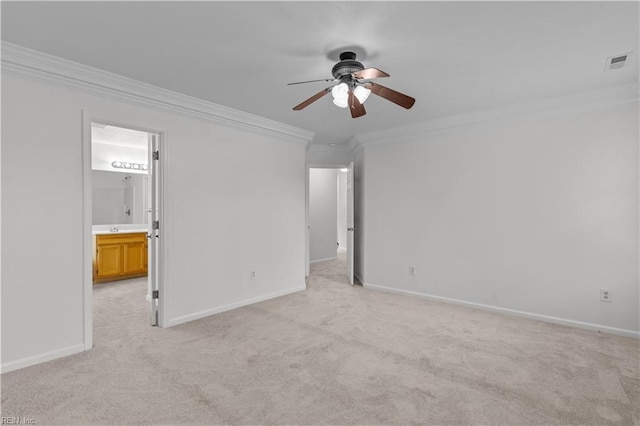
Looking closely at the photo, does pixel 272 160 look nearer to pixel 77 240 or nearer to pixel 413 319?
pixel 77 240

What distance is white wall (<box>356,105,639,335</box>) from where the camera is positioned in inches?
124

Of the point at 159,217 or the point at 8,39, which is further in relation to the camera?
the point at 159,217

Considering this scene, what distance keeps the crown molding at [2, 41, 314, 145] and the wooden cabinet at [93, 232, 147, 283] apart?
115 inches

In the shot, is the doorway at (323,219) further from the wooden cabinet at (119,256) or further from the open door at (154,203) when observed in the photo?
the open door at (154,203)

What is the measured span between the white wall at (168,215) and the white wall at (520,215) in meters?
1.47

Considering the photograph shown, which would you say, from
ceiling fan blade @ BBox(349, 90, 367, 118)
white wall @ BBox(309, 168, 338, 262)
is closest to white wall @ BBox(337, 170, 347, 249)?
white wall @ BBox(309, 168, 338, 262)

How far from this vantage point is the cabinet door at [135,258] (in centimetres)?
534

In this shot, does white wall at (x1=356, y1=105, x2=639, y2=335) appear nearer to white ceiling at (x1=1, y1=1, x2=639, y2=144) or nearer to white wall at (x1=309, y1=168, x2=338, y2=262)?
white ceiling at (x1=1, y1=1, x2=639, y2=144)

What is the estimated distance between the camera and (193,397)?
2092mm

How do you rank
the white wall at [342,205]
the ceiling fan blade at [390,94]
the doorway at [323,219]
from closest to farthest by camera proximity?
the ceiling fan blade at [390,94] < the doorway at [323,219] < the white wall at [342,205]

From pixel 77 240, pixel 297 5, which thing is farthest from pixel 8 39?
pixel 297 5

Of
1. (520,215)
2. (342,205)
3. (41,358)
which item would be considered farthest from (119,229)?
(520,215)

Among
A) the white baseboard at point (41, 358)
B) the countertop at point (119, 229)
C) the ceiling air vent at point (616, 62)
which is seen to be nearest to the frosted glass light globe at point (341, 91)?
the ceiling air vent at point (616, 62)

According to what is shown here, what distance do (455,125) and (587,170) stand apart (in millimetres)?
1413
